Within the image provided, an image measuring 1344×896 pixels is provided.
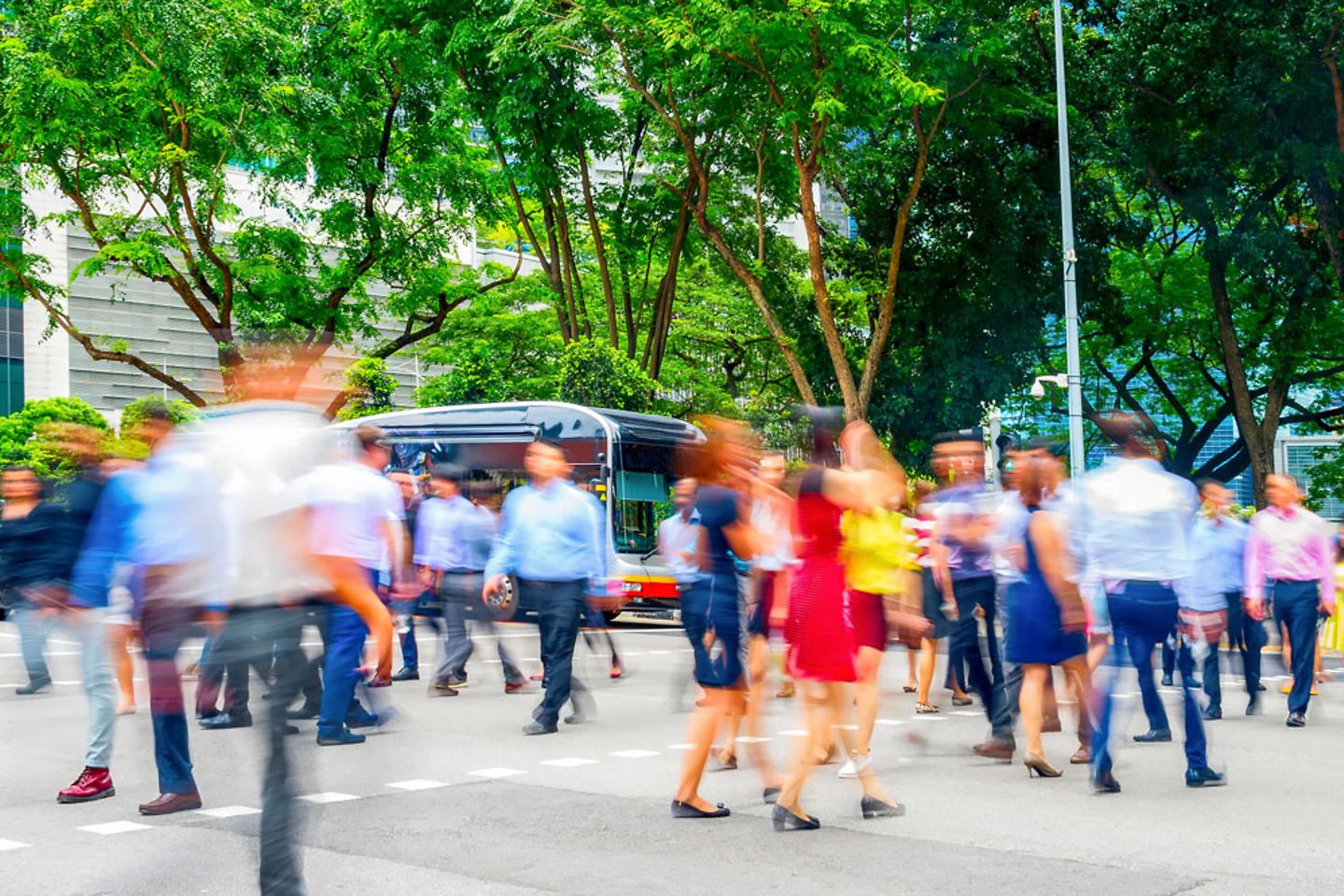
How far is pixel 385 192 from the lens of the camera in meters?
28.8

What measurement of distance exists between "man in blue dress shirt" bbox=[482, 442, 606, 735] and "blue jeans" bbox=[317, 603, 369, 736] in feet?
4.12

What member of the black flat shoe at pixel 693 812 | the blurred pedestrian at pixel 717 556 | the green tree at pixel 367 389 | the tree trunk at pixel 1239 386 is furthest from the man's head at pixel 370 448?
the tree trunk at pixel 1239 386

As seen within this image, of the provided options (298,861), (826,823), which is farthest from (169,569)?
(826,823)

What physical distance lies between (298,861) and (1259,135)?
2332cm

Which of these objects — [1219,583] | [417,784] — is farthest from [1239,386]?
[417,784]

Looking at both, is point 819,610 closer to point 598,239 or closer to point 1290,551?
point 1290,551

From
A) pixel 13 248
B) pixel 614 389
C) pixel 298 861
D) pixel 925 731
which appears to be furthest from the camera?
pixel 13 248

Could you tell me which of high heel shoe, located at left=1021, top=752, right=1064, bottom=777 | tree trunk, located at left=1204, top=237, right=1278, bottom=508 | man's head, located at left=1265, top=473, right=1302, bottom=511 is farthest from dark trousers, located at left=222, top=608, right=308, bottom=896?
tree trunk, located at left=1204, top=237, right=1278, bottom=508

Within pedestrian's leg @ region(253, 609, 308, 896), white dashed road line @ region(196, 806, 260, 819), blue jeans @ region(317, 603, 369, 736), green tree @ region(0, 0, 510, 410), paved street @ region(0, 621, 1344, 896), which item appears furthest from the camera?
green tree @ region(0, 0, 510, 410)

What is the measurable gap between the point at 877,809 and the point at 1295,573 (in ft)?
15.5

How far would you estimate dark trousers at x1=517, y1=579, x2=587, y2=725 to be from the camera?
1002cm

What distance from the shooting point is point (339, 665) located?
363 inches

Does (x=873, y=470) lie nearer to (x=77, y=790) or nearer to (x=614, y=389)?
(x=77, y=790)

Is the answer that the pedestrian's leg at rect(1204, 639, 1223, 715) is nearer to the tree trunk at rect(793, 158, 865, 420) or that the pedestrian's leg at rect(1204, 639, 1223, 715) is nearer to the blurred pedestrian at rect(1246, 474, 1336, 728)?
the blurred pedestrian at rect(1246, 474, 1336, 728)
